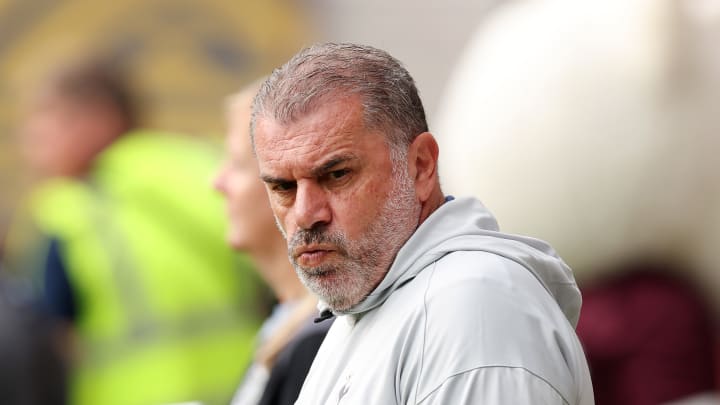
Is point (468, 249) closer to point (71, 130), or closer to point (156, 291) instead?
point (156, 291)

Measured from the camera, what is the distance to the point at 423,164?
2.34m

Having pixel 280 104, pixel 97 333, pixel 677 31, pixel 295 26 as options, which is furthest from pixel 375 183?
pixel 295 26

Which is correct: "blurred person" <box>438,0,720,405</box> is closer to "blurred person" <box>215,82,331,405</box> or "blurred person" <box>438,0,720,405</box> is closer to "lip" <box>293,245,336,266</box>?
"blurred person" <box>215,82,331,405</box>

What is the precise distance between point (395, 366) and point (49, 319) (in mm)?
2887

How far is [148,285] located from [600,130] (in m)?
2.06

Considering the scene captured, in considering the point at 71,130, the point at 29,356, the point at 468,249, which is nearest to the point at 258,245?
the point at 29,356

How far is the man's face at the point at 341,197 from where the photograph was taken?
225cm

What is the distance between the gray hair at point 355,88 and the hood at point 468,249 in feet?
0.47

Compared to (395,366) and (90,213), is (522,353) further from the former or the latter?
(90,213)

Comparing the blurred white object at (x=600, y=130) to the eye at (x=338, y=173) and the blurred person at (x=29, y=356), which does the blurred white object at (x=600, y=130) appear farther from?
the blurred person at (x=29, y=356)

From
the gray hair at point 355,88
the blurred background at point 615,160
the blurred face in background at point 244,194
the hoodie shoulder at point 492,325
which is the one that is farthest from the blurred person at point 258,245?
the hoodie shoulder at point 492,325

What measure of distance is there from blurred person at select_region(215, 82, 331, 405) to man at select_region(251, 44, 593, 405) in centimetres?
88

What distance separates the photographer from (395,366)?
2092mm

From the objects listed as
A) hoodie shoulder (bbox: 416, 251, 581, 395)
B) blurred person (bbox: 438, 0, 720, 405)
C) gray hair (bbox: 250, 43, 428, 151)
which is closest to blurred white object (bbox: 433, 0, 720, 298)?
blurred person (bbox: 438, 0, 720, 405)
